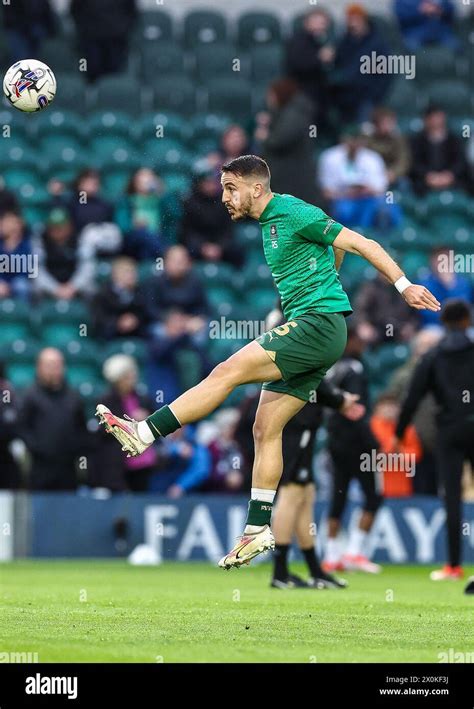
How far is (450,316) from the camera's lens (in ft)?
45.1

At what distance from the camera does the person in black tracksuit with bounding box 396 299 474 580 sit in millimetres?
13539

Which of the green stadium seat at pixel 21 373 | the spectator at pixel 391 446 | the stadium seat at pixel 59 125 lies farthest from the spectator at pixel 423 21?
the green stadium seat at pixel 21 373

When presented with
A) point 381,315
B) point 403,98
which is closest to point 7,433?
point 381,315

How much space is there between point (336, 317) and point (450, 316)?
4.80 meters

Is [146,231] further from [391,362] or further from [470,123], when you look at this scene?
[470,123]

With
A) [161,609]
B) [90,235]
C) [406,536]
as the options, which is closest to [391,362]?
[406,536]

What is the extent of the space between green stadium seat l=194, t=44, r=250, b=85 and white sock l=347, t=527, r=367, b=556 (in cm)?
882

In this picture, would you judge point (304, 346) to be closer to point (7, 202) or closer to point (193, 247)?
point (7, 202)

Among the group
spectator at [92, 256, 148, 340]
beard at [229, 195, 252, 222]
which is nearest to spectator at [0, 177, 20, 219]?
spectator at [92, 256, 148, 340]

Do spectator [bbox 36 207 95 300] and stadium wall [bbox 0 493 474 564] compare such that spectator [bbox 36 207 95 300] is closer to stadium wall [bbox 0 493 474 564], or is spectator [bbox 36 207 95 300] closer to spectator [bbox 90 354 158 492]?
spectator [bbox 90 354 158 492]

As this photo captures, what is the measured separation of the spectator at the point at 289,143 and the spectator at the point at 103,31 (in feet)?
13.0

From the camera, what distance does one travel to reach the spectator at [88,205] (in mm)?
18594

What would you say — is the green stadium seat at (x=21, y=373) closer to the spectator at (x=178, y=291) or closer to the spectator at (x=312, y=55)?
the spectator at (x=178, y=291)

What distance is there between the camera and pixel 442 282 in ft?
60.9
